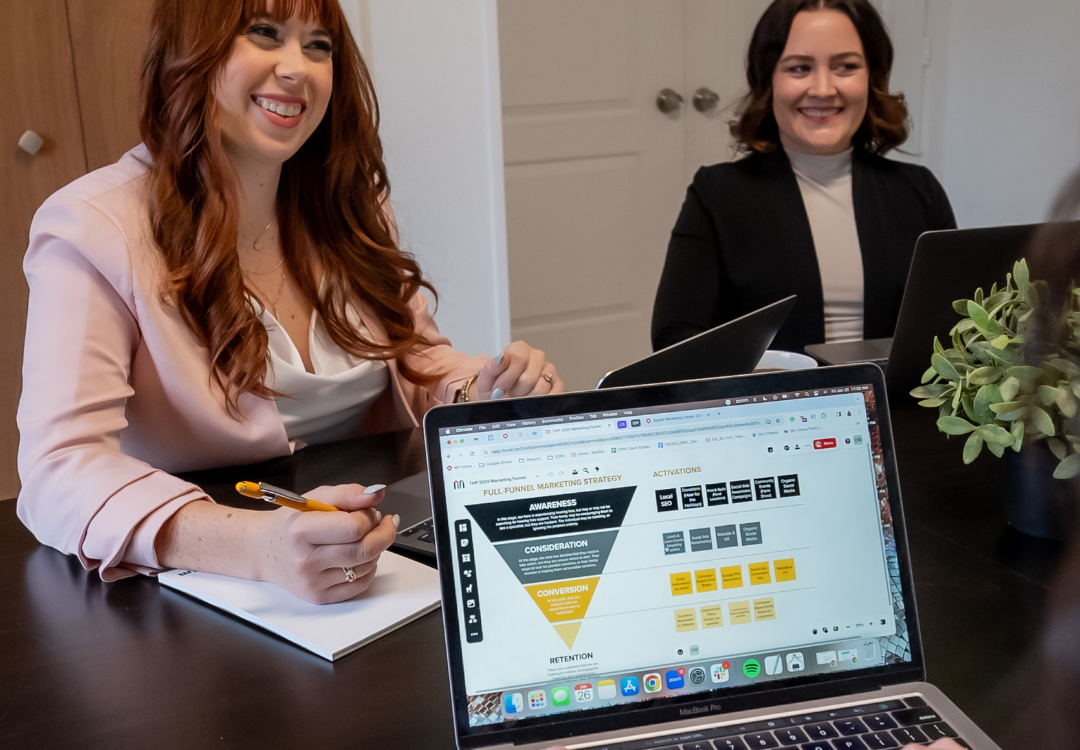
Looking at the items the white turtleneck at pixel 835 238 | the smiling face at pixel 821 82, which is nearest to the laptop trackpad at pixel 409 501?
the white turtleneck at pixel 835 238

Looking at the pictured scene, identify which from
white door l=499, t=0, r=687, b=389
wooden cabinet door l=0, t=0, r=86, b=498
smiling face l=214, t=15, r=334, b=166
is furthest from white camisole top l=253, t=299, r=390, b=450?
white door l=499, t=0, r=687, b=389

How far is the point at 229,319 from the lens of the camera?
1363mm

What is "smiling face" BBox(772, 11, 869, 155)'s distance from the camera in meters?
1.98

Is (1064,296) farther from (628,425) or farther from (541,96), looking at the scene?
(541,96)

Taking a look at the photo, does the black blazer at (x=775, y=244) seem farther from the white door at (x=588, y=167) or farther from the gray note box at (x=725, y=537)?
the white door at (x=588, y=167)

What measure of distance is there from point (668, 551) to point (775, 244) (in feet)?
4.67

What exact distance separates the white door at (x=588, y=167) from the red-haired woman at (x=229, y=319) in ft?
5.47

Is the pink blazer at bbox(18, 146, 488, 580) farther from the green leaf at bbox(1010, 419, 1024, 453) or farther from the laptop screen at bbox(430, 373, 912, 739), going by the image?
the green leaf at bbox(1010, 419, 1024, 453)

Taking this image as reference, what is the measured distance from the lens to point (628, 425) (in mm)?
744

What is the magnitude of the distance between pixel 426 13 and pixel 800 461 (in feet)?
7.42

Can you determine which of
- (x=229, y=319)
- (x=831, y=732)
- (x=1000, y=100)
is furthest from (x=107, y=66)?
(x=1000, y=100)

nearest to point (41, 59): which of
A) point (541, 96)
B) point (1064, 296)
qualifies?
point (541, 96)

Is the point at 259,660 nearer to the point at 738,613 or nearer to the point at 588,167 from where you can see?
the point at 738,613

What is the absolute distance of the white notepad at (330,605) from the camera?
876 millimetres
